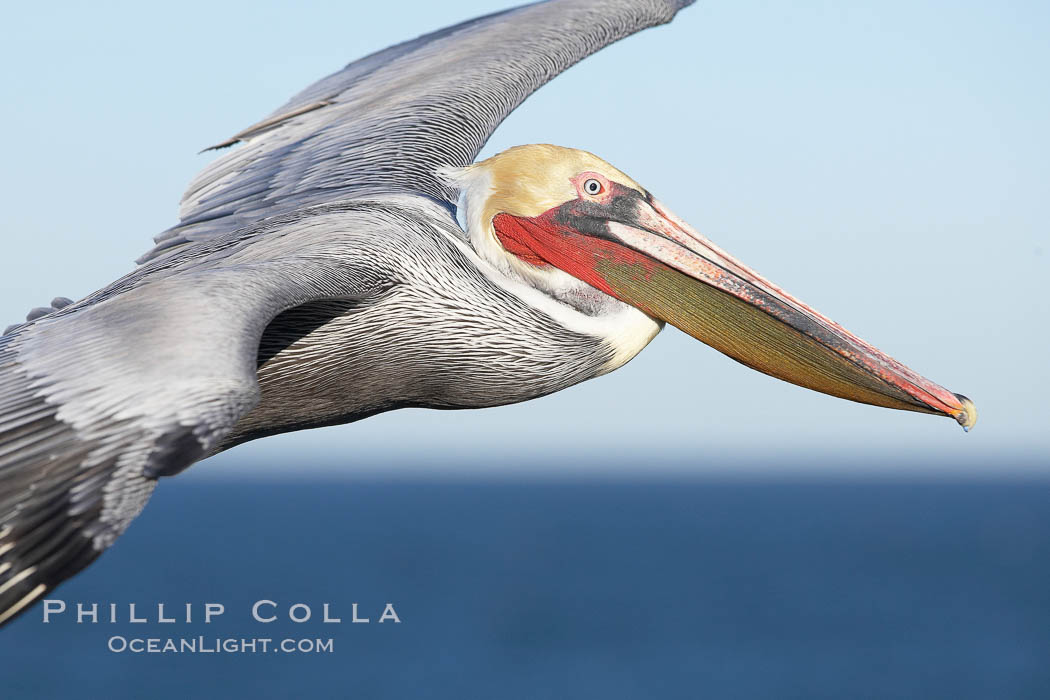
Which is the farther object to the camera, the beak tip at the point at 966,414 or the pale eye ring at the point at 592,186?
the pale eye ring at the point at 592,186

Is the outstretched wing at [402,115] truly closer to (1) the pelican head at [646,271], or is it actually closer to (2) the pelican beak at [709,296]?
(1) the pelican head at [646,271]

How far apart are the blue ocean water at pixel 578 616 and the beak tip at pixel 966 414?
51.5 meters

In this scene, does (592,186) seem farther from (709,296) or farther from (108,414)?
(108,414)

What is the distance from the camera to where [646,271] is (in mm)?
5645

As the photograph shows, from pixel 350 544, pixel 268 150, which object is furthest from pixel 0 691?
pixel 268 150

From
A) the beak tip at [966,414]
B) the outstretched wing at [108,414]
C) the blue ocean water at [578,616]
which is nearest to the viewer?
the outstretched wing at [108,414]

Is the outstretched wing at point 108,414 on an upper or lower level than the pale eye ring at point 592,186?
lower

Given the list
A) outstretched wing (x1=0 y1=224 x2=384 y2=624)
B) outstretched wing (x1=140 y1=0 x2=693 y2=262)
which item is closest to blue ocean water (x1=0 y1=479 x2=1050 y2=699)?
outstretched wing (x1=140 y1=0 x2=693 y2=262)

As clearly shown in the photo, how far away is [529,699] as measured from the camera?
58.5 meters

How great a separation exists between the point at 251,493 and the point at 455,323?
189670 millimetres

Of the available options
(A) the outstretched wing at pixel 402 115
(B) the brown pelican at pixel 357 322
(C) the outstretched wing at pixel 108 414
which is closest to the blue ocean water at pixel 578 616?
(A) the outstretched wing at pixel 402 115

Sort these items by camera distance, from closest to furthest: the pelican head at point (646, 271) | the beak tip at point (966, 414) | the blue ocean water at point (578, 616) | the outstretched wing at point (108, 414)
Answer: the outstretched wing at point (108, 414) → the beak tip at point (966, 414) → the pelican head at point (646, 271) → the blue ocean water at point (578, 616)

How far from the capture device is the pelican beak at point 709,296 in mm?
5371

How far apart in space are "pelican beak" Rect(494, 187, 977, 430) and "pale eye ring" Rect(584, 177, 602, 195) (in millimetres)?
59
